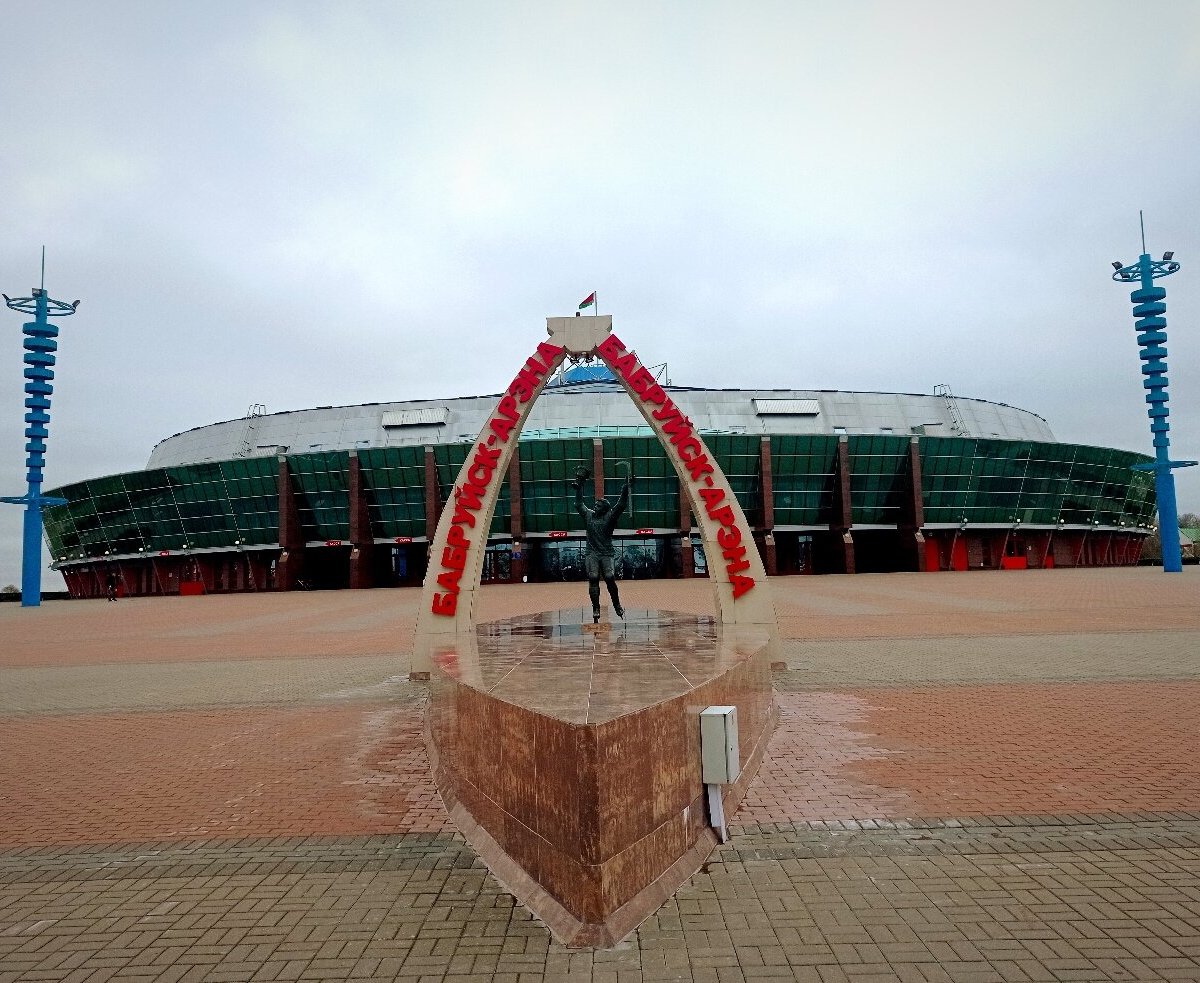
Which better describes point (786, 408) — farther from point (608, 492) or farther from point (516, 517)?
point (516, 517)

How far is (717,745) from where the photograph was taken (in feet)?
19.8

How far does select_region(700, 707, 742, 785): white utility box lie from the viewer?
601 cm

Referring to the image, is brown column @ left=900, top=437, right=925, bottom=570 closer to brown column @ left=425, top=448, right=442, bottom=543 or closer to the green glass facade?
the green glass facade

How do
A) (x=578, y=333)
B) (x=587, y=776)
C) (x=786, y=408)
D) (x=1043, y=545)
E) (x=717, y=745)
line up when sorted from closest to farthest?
(x=587, y=776), (x=717, y=745), (x=578, y=333), (x=786, y=408), (x=1043, y=545)

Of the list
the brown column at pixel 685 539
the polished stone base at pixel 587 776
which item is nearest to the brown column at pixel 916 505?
the brown column at pixel 685 539

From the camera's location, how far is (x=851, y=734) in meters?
10.2

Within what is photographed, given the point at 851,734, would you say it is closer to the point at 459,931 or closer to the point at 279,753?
the point at 459,931

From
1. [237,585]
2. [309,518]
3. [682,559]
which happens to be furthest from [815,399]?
[237,585]

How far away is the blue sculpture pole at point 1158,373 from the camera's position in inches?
2004

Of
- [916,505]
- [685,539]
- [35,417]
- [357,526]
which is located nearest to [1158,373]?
[916,505]

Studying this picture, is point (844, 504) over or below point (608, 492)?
below

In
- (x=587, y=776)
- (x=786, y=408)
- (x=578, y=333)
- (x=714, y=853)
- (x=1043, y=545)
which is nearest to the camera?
(x=587, y=776)

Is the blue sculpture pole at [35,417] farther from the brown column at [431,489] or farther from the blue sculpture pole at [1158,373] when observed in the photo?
the blue sculpture pole at [1158,373]

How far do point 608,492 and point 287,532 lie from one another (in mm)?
24625
